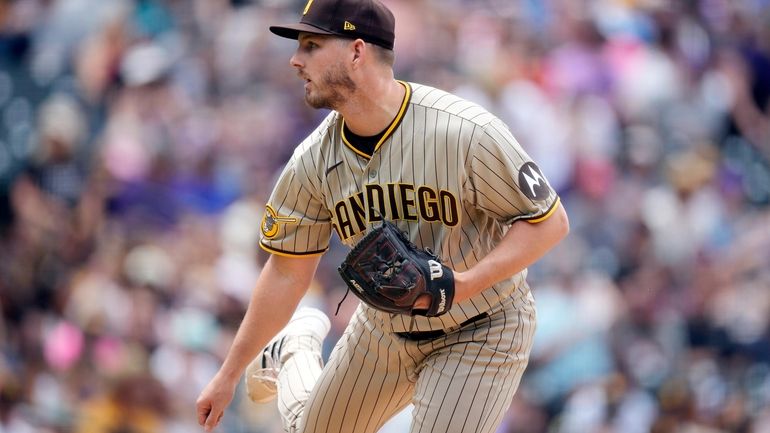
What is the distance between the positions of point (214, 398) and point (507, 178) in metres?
1.34

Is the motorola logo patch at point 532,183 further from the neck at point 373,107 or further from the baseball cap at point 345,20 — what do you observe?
the baseball cap at point 345,20

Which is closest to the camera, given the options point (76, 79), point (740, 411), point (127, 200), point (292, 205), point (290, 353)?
point (292, 205)

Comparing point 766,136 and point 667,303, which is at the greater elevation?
point 766,136

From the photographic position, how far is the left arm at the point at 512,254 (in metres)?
3.80

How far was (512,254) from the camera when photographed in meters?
3.84

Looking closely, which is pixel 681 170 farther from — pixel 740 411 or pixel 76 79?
pixel 76 79

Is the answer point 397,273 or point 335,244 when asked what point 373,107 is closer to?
point 397,273

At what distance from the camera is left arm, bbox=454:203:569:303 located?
3.80 meters

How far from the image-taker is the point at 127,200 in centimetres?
854

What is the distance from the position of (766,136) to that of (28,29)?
562 cm

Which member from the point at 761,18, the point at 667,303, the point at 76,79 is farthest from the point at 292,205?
the point at 761,18

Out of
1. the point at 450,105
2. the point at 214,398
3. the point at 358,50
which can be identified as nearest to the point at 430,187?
the point at 450,105

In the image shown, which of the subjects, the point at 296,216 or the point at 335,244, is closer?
the point at 296,216

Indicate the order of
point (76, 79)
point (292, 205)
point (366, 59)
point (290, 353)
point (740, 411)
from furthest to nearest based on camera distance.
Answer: point (76, 79) < point (740, 411) < point (290, 353) < point (292, 205) < point (366, 59)
